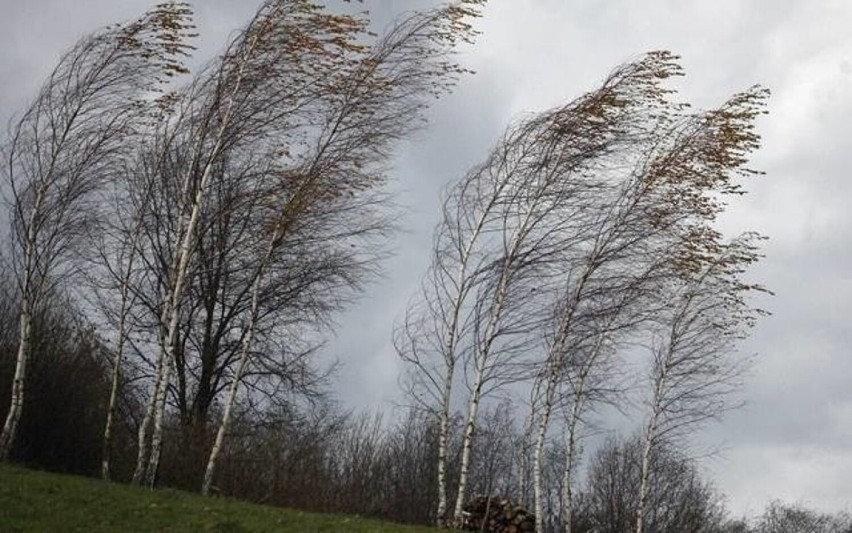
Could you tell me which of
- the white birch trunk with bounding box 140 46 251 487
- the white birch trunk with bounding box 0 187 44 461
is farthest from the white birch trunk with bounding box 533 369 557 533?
the white birch trunk with bounding box 0 187 44 461

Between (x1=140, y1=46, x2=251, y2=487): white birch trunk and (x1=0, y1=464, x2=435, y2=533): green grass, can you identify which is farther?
(x1=140, y1=46, x2=251, y2=487): white birch trunk

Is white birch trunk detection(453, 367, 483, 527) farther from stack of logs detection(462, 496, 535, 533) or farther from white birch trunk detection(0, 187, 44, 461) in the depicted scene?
white birch trunk detection(0, 187, 44, 461)

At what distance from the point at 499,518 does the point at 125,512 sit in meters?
10.7

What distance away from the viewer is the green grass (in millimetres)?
16625

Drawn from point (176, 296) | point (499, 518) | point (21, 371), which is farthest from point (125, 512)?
point (499, 518)

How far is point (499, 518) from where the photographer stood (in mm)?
24859

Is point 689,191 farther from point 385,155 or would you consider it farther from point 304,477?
point 304,477

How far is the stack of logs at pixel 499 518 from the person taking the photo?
24562 mm

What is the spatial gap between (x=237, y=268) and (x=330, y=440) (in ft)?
32.6

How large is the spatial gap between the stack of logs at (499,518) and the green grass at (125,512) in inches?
177

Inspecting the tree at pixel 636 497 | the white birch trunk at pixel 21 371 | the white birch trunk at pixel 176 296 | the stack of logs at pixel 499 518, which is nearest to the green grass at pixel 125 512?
the white birch trunk at pixel 176 296

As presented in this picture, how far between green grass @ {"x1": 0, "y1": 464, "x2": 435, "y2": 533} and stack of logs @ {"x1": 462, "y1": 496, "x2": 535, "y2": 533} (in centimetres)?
451

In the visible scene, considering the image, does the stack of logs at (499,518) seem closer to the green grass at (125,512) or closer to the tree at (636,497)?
the green grass at (125,512)

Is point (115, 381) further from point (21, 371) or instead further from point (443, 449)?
point (443, 449)
